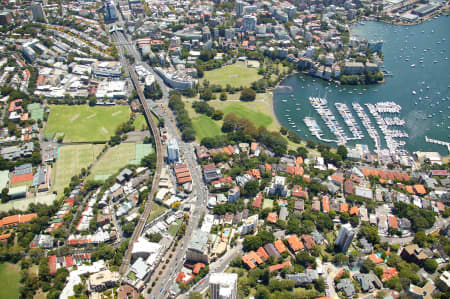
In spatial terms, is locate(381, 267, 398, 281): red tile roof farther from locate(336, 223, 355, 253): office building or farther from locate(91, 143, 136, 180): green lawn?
locate(91, 143, 136, 180): green lawn

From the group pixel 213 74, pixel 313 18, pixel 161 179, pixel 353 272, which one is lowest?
pixel 353 272

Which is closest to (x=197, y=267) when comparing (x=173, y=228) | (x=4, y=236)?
(x=173, y=228)

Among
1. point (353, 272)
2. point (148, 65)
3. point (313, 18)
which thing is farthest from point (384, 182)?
point (313, 18)

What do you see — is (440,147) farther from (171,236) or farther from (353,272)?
(171,236)

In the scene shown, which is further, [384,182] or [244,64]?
[244,64]

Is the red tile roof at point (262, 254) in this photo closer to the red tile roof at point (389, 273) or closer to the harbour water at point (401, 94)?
the red tile roof at point (389, 273)

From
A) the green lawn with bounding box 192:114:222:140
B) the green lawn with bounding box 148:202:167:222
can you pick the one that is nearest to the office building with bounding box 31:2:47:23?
the green lawn with bounding box 192:114:222:140
